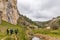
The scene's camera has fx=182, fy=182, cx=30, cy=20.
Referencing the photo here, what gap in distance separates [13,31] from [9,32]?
676 millimetres

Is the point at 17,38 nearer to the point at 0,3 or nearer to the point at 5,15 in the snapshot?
the point at 0,3

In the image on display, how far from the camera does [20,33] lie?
20984 mm

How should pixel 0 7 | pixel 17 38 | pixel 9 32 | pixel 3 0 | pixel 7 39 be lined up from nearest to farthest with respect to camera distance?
pixel 7 39
pixel 17 38
pixel 9 32
pixel 0 7
pixel 3 0

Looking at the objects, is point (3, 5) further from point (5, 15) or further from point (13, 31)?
point (13, 31)

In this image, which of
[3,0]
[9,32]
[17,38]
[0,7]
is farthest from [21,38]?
[3,0]

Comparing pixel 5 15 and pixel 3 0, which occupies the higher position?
pixel 3 0

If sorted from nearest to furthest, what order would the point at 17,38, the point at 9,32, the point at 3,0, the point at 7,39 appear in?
the point at 7,39 → the point at 17,38 → the point at 9,32 → the point at 3,0

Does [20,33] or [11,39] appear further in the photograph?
[20,33]

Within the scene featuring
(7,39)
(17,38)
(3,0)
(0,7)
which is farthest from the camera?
(3,0)

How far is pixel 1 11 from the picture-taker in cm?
17000

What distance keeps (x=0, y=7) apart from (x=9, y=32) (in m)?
149

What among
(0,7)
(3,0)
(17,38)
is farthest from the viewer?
(3,0)

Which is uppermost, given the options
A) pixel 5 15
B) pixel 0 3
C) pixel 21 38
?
pixel 21 38

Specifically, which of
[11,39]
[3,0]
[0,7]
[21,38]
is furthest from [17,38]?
[3,0]
